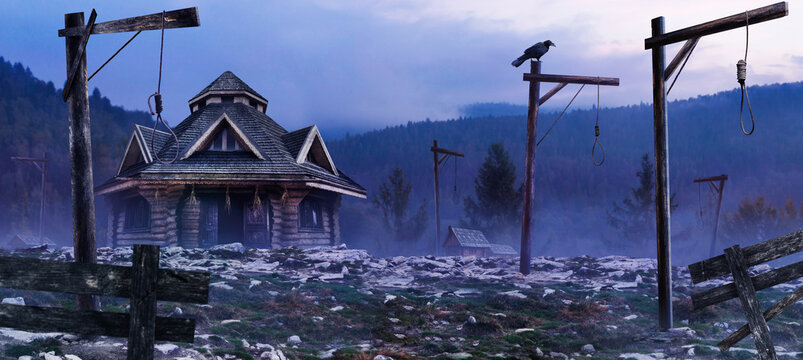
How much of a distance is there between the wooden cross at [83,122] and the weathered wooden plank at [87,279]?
178 inches

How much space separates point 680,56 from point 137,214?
76.3ft

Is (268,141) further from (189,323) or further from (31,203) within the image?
(31,203)

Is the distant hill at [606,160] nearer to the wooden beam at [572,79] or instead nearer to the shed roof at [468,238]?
the shed roof at [468,238]

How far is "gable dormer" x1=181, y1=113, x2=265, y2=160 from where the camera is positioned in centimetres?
2462

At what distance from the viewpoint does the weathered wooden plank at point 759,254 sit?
271 inches

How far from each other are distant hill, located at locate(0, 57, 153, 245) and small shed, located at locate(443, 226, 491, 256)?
32118 mm

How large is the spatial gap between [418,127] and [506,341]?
482 ft

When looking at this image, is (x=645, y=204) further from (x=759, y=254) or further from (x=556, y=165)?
(x=556, y=165)

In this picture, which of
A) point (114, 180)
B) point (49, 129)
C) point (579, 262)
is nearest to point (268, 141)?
point (114, 180)

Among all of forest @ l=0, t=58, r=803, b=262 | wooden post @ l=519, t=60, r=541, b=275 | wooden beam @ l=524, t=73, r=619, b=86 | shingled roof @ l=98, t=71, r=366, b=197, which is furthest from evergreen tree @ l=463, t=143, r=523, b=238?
wooden beam @ l=524, t=73, r=619, b=86

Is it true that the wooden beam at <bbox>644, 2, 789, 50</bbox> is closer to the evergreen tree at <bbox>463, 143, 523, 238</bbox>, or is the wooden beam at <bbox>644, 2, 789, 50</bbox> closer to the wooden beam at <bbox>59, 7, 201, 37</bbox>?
the wooden beam at <bbox>59, 7, 201, 37</bbox>

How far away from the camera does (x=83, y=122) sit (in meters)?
9.34

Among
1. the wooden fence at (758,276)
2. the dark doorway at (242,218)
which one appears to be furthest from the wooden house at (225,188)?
the wooden fence at (758,276)

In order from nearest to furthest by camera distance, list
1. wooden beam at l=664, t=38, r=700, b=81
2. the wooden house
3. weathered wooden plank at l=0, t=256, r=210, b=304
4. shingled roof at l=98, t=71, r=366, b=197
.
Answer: weathered wooden plank at l=0, t=256, r=210, b=304 < wooden beam at l=664, t=38, r=700, b=81 < shingled roof at l=98, t=71, r=366, b=197 < the wooden house
